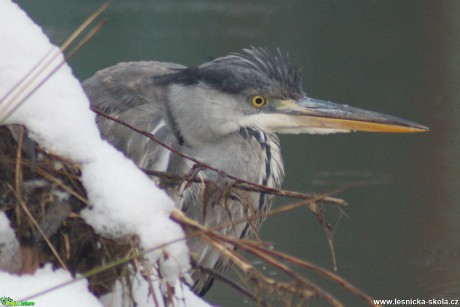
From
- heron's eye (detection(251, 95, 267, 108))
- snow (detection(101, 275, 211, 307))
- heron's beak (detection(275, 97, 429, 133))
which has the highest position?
heron's beak (detection(275, 97, 429, 133))

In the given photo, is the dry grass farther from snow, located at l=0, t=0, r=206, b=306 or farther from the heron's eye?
the heron's eye

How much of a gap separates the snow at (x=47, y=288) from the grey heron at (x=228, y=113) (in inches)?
47.5

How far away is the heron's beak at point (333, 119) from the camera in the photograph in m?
2.86

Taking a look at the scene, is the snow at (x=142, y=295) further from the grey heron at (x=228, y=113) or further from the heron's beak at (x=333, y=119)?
the heron's beak at (x=333, y=119)

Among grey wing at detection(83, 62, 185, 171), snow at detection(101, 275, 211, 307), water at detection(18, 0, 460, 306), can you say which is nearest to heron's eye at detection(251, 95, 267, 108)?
grey wing at detection(83, 62, 185, 171)

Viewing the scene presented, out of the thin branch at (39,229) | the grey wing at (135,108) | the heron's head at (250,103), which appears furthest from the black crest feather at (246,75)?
the thin branch at (39,229)

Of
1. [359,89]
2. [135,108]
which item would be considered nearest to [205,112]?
[135,108]

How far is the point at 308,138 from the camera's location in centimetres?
512

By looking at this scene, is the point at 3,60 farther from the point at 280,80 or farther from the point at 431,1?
the point at 431,1

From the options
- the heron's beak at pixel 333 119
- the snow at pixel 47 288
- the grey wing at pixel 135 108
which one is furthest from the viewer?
the heron's beak at pixel 333 119

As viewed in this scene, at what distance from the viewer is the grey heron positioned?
9.27 feet

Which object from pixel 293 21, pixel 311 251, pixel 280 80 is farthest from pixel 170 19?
pixel 280 80

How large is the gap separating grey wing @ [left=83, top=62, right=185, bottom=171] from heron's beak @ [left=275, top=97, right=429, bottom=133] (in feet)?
1.26

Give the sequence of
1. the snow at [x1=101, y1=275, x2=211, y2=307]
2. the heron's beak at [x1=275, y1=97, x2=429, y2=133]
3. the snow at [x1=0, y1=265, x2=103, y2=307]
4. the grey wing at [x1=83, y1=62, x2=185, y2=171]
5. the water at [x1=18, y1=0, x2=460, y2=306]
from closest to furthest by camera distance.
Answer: the snow at [x1=0, y1=265, x2=103, y2=307]
the snow at [x1=101, y1=275, x2=211, y2=307]
the grey wing at [x1=83, y1=62, x2=185, y2=171]
the heron's beak at [x1=275, y1=97, x2=429, y2=133]
the water at [x1=18, y1=0, x2=460, y2=306]
